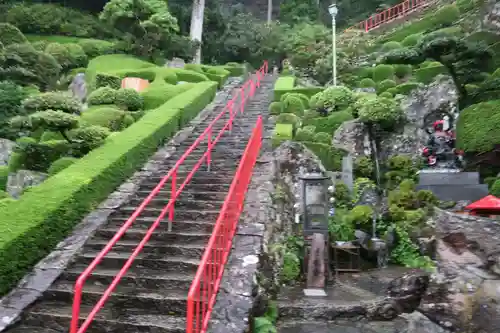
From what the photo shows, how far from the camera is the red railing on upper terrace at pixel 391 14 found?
90.4 ft

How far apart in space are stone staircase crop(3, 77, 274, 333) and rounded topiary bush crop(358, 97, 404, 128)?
5885 millimetres

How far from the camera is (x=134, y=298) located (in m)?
5.55

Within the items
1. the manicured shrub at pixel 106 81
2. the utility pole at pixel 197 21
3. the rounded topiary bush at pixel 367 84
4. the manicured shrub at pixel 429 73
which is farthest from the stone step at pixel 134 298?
the utility pole at pixel 197 21

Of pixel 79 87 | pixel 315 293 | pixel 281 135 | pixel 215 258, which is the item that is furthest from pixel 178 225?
pixel 79 87

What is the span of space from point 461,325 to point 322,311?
6.51 ft

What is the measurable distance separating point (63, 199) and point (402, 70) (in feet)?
50.3

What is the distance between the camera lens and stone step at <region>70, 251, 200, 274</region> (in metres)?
6.09

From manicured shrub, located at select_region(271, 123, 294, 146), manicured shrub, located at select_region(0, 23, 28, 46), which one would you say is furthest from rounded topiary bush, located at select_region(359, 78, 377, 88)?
manicured shrub, located at select_region(0, 23, 28, 46)

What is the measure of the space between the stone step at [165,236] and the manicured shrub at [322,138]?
6.59 metres

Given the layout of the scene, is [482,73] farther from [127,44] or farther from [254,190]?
[127,44]

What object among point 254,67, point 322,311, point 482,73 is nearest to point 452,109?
point 482,73

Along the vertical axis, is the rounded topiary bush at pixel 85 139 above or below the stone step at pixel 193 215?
above

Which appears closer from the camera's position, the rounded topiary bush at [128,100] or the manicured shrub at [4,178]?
the manicured shrub at [4,178]

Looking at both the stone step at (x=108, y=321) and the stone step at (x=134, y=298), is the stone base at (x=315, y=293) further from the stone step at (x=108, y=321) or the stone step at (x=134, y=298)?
the stone step at (x=108, y=321)
